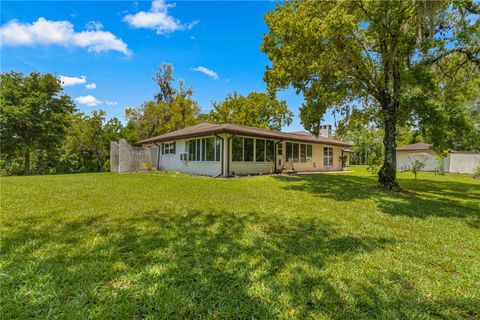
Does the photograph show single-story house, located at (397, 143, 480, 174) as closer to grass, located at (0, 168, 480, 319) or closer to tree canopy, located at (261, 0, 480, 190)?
tree canopy, located at (261, 0, 480, 190)

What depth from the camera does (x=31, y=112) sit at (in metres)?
19.2

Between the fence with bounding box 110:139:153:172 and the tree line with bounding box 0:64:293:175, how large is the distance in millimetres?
7657

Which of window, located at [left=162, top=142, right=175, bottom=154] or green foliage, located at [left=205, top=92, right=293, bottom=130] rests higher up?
green foliage, located at [left=205, top=92, right=293, bottom=130]

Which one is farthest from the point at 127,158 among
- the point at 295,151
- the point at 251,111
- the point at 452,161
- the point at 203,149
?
the point at 452,161

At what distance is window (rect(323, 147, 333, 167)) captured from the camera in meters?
19.9

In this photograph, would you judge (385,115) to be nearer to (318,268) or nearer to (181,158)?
(318,268)

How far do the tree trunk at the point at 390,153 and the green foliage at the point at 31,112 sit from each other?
2432 cm

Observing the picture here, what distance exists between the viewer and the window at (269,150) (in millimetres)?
14984

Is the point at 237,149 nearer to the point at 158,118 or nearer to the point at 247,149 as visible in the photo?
the point at 247,149

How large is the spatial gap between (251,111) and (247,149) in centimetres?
1653

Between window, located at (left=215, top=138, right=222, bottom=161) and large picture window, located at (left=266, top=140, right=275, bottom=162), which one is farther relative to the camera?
large picture window, located at (left=266, top=140, right=275, bottom=162)

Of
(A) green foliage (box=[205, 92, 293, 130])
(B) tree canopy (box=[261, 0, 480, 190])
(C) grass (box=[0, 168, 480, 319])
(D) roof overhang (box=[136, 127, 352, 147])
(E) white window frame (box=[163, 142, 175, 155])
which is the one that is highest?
(A) green foliage (box=[205, 92, 293, 130])

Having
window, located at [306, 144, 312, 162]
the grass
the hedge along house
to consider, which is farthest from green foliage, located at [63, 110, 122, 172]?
the grass

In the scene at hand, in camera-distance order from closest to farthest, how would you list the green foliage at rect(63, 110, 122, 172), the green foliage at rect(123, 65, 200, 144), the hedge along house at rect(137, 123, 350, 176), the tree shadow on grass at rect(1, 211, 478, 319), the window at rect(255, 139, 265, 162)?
the tree shadow on grass at rect(1, 211, 478, 319), the hedge along house at rect(137, 123, 350, 176), the window at rect(255, 139, 265, 162), the green foliage at rect(63, 110, 122, 172), the green foliage at rect(123, 65, 200, 144)
